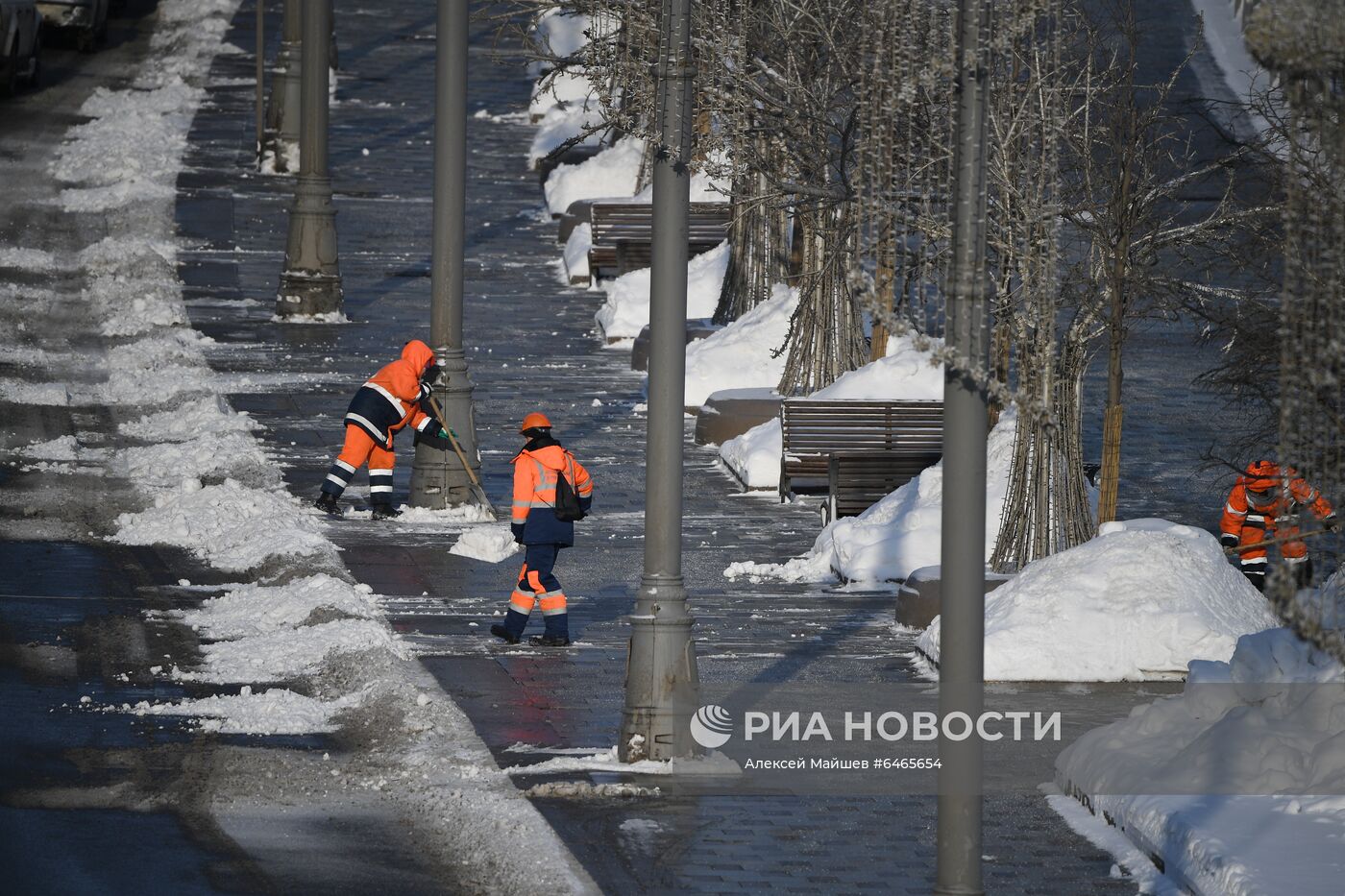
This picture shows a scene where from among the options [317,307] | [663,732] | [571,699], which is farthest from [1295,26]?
[317,307]

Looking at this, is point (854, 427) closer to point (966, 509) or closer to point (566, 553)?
point (566, 553)

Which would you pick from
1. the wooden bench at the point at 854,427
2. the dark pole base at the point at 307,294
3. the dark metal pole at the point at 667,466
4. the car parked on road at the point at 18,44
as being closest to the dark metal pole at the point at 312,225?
the dark pole base at the point at 307,294

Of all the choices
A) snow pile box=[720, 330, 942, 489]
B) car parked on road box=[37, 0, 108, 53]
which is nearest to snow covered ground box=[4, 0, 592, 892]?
snow pile box=[720, 330, 942, 489]

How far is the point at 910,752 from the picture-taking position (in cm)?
1168

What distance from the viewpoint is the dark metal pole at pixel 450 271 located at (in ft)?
57.5

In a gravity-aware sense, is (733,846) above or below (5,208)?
below

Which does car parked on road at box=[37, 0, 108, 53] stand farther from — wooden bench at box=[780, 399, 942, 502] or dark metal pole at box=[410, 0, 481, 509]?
wooden bench at box=[780, 399, 942, 502]

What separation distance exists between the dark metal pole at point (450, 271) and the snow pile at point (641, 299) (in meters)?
7.82

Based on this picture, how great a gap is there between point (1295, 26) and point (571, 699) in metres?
6.67

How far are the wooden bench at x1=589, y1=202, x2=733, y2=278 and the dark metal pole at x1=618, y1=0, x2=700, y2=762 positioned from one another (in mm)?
17056

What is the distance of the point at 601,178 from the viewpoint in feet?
106

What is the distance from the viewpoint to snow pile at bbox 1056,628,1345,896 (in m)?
9.11

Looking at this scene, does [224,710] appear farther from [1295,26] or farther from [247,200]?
[247,200]

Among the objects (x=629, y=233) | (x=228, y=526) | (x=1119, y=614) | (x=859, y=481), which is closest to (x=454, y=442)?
(x=228, y=526)
